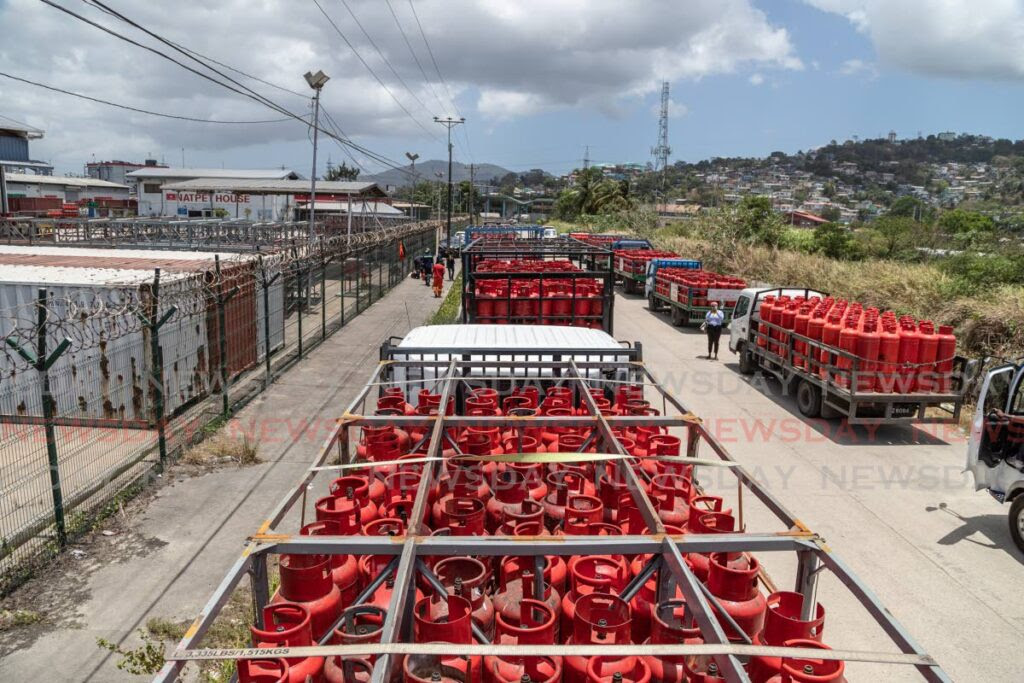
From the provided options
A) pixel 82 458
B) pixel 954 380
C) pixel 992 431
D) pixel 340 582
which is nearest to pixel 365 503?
pixel 340 582

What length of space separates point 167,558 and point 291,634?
470 centimetres

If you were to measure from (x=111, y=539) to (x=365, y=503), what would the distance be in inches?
169

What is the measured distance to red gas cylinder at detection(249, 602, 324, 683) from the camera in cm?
288

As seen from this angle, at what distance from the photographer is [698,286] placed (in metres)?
20.8

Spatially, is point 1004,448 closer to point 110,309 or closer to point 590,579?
point 590,579

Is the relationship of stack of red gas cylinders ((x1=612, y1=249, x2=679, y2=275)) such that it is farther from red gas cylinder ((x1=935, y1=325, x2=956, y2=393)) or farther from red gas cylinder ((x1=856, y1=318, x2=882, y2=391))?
red gas cylinder ((x1=935, y1=325, x2=956, y2=393))

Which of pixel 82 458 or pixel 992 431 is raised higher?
pixel 992 431

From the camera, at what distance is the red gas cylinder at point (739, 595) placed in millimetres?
3439

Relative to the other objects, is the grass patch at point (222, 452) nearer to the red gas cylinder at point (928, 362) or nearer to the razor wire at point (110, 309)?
the razor wire at point (110, 309)

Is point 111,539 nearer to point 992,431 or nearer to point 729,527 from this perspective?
point 729,527

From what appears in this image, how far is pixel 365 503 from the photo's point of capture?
4523mm

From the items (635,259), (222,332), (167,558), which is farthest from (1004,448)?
(635,259)

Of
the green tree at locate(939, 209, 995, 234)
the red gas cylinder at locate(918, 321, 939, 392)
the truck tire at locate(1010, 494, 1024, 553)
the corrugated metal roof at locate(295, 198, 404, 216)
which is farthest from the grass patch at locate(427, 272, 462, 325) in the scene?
the corrugated metal roof at locate(295, 198, 404, 216)

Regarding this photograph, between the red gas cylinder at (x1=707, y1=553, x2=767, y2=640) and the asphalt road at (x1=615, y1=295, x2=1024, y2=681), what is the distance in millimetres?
2608
